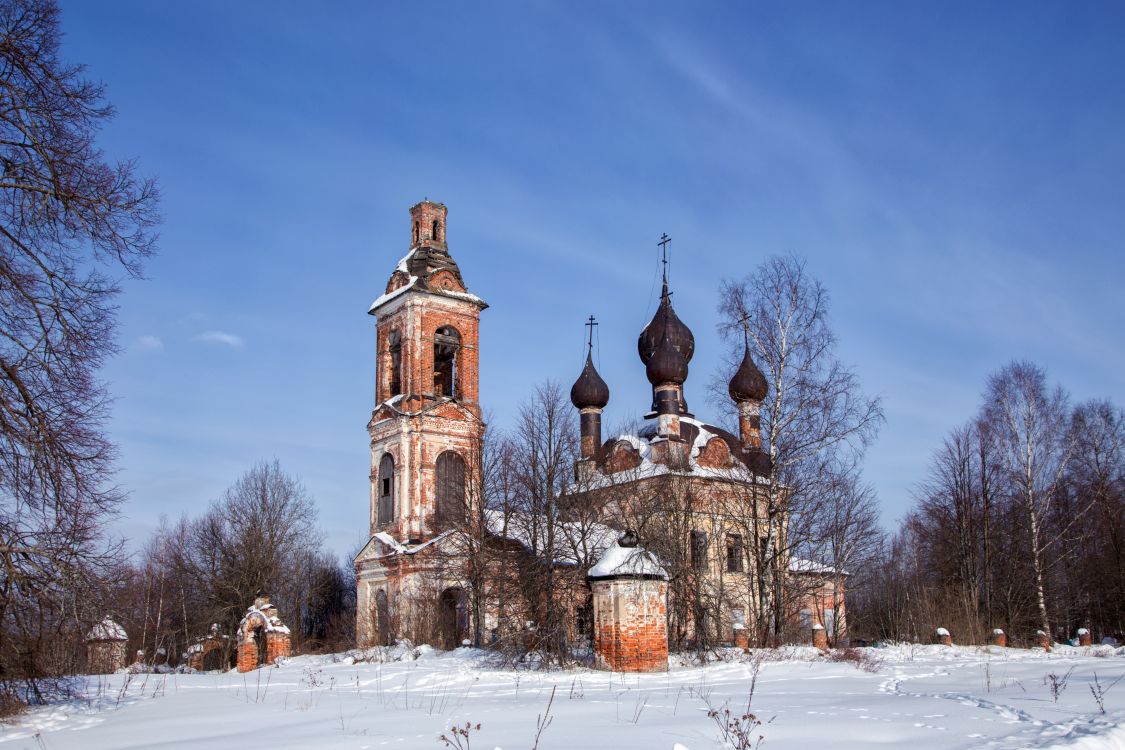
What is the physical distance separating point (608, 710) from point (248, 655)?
1464 cm

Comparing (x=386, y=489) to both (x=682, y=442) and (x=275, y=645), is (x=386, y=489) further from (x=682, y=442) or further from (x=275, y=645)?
Answer: (x=275, y=645)

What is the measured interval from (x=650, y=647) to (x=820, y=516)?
8.76 metres

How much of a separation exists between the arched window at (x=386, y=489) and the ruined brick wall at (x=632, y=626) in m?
18.9

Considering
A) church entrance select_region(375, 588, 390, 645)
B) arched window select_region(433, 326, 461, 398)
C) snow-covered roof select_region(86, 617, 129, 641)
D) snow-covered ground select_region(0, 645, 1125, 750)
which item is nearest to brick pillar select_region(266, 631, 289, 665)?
snow-covered ground select_region(0, 645, 1125, 750)

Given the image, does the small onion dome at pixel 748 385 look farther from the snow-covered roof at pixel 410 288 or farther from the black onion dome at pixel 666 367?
the snow-covered roof at pixel 410 288

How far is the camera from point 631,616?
15.3 metres

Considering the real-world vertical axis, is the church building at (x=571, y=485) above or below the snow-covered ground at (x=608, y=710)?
above

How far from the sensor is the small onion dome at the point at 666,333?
33.2 meters

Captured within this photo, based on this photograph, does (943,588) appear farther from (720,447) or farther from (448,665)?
(448,665)

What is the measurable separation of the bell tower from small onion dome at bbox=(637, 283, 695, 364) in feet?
18.4

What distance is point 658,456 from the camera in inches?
1173

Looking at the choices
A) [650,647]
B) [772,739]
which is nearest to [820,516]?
[650,647]

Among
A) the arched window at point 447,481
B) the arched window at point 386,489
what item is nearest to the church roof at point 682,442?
the arched window at point 447,481

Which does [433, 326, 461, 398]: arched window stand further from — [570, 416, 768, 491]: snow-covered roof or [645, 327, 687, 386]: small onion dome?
[645, 327, 687, 386]: small onion dome
